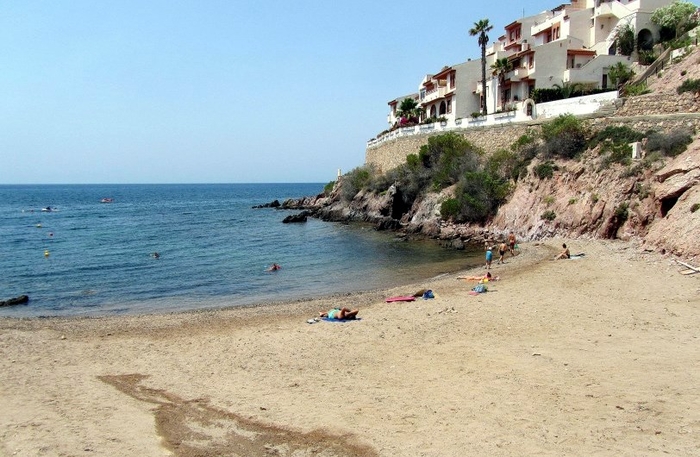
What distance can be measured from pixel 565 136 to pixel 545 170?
102 inches

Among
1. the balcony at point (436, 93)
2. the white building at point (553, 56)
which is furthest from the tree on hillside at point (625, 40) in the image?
the balcony at point (436, 93)

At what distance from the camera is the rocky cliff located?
23.7m

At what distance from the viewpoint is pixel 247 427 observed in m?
9.30

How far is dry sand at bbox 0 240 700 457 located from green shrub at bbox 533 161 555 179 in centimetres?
1531

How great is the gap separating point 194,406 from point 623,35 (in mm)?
49137

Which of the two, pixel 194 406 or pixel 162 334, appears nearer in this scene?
pixel 194 406

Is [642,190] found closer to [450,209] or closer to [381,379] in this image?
[450,209]

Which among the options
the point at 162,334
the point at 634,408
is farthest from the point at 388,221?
the point at 634,408

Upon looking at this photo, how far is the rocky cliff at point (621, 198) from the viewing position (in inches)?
932

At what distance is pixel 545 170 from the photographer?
33844 millimetres

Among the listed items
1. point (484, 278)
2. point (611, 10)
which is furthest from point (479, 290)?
point (611, 10)

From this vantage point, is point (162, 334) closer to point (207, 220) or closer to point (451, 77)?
point (451, 77)

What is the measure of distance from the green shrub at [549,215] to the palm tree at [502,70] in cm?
1762

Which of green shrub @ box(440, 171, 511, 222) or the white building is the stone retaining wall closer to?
the white building
